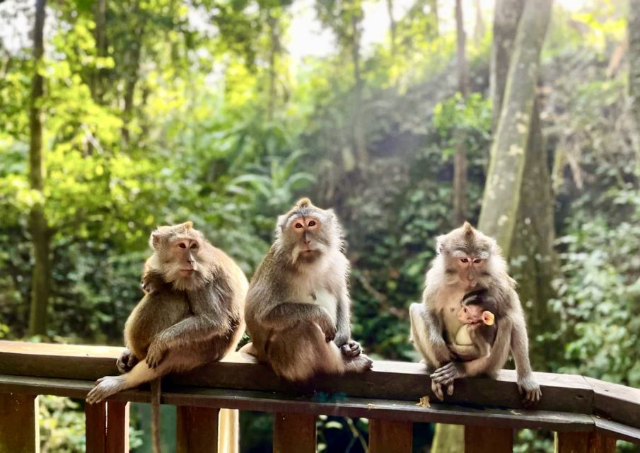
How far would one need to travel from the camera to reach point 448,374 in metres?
1.67

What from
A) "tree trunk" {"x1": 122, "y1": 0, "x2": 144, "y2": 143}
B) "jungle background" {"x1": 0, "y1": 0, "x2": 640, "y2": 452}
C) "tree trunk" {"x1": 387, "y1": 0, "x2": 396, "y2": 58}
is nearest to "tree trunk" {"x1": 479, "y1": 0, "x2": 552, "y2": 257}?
"jungle background" {"x1": 0, "y1": 0, "x2": 640, "y2": 452}

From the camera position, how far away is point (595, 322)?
525cm

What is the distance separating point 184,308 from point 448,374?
3.23 feet

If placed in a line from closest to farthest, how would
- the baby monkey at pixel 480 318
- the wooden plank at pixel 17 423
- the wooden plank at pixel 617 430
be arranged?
1. the wooden plank at pixel 617 430
2. the wooden plank at pixel 17 423
3. the baby monkey at pixel 480 318

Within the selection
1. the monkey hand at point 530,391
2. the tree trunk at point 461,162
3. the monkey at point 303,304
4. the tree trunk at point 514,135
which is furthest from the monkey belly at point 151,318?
the tree trunk at point 461,162

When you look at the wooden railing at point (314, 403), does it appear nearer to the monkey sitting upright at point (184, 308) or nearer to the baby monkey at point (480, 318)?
the monkey sitting upright at point (184, 308)

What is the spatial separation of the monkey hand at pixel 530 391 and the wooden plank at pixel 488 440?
10 centimetres

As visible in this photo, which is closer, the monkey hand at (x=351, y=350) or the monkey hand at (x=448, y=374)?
the monkey hand at (x=448, y=374)

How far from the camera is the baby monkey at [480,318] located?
193 centimetres

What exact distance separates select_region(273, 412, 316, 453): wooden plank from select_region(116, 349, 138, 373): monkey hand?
0.55m

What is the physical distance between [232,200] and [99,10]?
3080 millimetres

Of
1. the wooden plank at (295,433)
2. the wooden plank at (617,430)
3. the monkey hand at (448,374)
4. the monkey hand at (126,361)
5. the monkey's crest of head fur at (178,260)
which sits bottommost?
the wooden plank at (295,433)

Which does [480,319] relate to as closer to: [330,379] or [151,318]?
[330,379]

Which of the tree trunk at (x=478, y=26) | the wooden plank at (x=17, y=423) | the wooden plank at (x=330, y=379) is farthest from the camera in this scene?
the tree trunk at (x=478, y=26)
